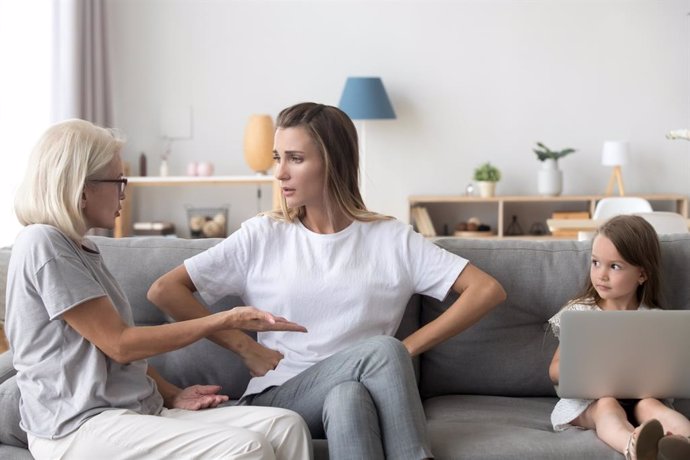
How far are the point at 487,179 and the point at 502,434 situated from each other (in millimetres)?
4233

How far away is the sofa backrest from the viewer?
253 centimetres

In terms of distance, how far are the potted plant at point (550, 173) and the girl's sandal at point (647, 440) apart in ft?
14.5

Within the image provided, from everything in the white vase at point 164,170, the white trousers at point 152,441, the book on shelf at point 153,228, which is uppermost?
the white vase at point 164,170

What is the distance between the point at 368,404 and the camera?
1.99 m

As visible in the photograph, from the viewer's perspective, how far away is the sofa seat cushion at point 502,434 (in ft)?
6.76

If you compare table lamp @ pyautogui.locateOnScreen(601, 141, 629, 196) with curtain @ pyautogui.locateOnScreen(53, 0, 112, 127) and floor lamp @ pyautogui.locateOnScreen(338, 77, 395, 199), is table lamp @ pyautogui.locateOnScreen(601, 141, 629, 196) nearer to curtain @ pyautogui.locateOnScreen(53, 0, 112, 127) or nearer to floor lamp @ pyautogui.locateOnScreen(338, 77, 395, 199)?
floor lamp @ pyautogui.locateOnScreen(338, 77, 395, 199)

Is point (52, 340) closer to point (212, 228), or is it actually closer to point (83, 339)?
point (83, 339)

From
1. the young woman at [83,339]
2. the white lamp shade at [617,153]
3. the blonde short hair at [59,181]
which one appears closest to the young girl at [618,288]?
the young woman at [83,339]

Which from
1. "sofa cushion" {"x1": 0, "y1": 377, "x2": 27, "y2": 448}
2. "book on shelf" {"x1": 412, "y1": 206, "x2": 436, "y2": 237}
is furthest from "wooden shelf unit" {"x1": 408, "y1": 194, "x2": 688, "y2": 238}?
"sofa cushion" {"x1": 0, "y1": 377, "x2": 27, "y2": 448}

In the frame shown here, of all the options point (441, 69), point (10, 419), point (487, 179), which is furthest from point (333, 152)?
point (441, 69)

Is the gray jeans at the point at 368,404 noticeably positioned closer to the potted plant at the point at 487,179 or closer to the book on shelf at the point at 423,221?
the book on shelf at the point at 423,221

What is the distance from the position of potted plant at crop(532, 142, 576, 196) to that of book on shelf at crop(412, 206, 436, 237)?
2.54 ft

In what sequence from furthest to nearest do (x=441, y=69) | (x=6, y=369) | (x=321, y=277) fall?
(x=441, y=69) → (x=321, y=277) → (x=6, y=369)

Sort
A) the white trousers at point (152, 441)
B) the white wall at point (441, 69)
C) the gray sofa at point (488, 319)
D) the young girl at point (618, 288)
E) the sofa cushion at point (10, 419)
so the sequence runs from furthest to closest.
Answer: the white wall at point (441, 69) → the gray sofa at point (488, 319) → the young girl at point (618, 288) → the sofa cushion at point (10, 419) → the white trousers at point (152, 441)
